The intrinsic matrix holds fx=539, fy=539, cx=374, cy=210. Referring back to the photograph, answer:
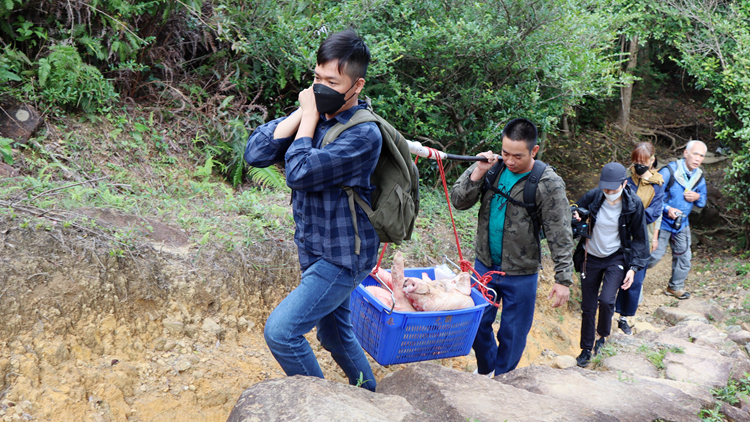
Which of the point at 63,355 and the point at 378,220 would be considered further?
the point at 63,355

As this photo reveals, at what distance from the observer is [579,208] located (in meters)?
5.05

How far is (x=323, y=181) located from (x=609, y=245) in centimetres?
354

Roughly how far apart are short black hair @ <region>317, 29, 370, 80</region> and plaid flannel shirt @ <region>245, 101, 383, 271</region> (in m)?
0.23

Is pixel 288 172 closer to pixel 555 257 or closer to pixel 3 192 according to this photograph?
pixel 555 257

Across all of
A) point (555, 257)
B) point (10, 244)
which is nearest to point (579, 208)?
point (555, 257)

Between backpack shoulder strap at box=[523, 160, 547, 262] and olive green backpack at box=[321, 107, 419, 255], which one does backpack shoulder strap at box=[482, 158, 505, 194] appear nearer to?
backpack shoulder strap at box=[523, 160, 547, 262]

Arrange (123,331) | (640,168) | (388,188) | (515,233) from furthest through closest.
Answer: (640,168) < (515,233) < (123,331) < (388,188)

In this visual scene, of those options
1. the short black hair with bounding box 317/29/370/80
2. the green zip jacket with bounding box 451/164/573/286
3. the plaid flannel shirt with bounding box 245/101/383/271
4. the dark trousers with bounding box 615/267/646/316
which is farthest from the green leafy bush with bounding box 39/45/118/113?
the dark trousers with bounding box 615/267/646/316

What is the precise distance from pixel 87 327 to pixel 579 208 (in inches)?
164

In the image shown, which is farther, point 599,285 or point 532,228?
point 599,285

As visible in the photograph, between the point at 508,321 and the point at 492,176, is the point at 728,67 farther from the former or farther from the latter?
the point at 508,321

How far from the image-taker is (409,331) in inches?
136

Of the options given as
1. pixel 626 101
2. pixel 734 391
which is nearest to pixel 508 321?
pixel 734 391

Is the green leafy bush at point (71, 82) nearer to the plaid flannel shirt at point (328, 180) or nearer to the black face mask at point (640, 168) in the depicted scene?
the plaid flannel shirt at point (328, 180)
